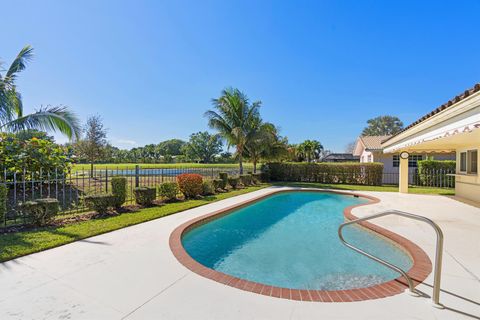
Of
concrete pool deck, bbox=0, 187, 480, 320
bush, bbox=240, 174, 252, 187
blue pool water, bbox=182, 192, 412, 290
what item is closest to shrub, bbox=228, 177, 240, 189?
bush, bbox=240, 174, 252, 187

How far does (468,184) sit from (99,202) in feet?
55.3

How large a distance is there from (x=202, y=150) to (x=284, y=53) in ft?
238

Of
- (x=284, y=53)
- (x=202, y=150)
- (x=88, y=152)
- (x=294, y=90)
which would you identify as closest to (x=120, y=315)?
(x=284, y=53)

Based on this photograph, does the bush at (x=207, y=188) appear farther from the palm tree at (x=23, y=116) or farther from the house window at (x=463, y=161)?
the house window at (x=463, y=161)

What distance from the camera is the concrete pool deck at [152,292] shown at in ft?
9.09

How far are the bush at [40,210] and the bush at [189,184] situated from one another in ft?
18.0

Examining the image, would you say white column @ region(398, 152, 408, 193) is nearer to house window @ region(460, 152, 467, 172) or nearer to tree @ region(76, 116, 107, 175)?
house window @ region(460, 152, 467, 172)

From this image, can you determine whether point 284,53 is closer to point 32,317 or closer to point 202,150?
point 32,317

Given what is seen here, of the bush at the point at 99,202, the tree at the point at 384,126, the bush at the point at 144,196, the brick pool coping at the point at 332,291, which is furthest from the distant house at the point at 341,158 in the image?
the bush at the point at 99,202

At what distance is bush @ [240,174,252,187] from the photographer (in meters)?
17.6

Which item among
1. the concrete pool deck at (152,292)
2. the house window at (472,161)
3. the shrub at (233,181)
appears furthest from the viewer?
the shrub at (233,181)

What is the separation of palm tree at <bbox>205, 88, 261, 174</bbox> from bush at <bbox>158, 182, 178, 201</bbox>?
8981mm

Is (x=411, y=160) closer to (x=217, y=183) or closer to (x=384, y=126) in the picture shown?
(x=217, y=183)

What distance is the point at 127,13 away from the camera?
9.77m
